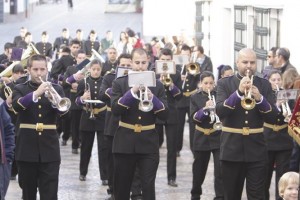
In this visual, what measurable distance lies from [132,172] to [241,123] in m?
1.49

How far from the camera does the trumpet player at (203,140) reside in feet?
48.3

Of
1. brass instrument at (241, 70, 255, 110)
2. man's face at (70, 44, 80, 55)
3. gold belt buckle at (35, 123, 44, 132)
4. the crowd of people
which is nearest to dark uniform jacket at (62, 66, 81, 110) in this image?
man's face at (70, 44, 80, 55)

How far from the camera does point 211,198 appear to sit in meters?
15.6

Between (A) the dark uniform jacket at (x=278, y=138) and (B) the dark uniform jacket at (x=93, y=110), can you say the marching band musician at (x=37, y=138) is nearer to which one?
(A) the dark uniform jacket at (x=278, y=138)

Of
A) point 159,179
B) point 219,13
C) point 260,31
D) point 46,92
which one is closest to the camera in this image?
point 46,92

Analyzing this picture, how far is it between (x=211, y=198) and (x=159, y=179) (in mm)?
1890

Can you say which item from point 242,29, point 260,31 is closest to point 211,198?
point 260,31

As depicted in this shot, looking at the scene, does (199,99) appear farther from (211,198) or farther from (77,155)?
(77,155)

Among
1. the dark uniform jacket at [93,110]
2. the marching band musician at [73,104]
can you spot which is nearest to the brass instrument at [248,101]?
the dark uniform jacket at [93,110]

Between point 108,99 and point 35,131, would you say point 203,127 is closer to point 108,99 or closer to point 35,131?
point 108,99

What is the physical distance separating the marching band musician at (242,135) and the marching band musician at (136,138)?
2.67 ft

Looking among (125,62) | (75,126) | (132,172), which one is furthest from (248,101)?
(75,126)

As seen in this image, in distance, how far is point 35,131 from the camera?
1282 centimetres

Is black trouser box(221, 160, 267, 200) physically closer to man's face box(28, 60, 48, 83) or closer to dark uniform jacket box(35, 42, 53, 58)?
man's face box(28, 60, 48, 83)
